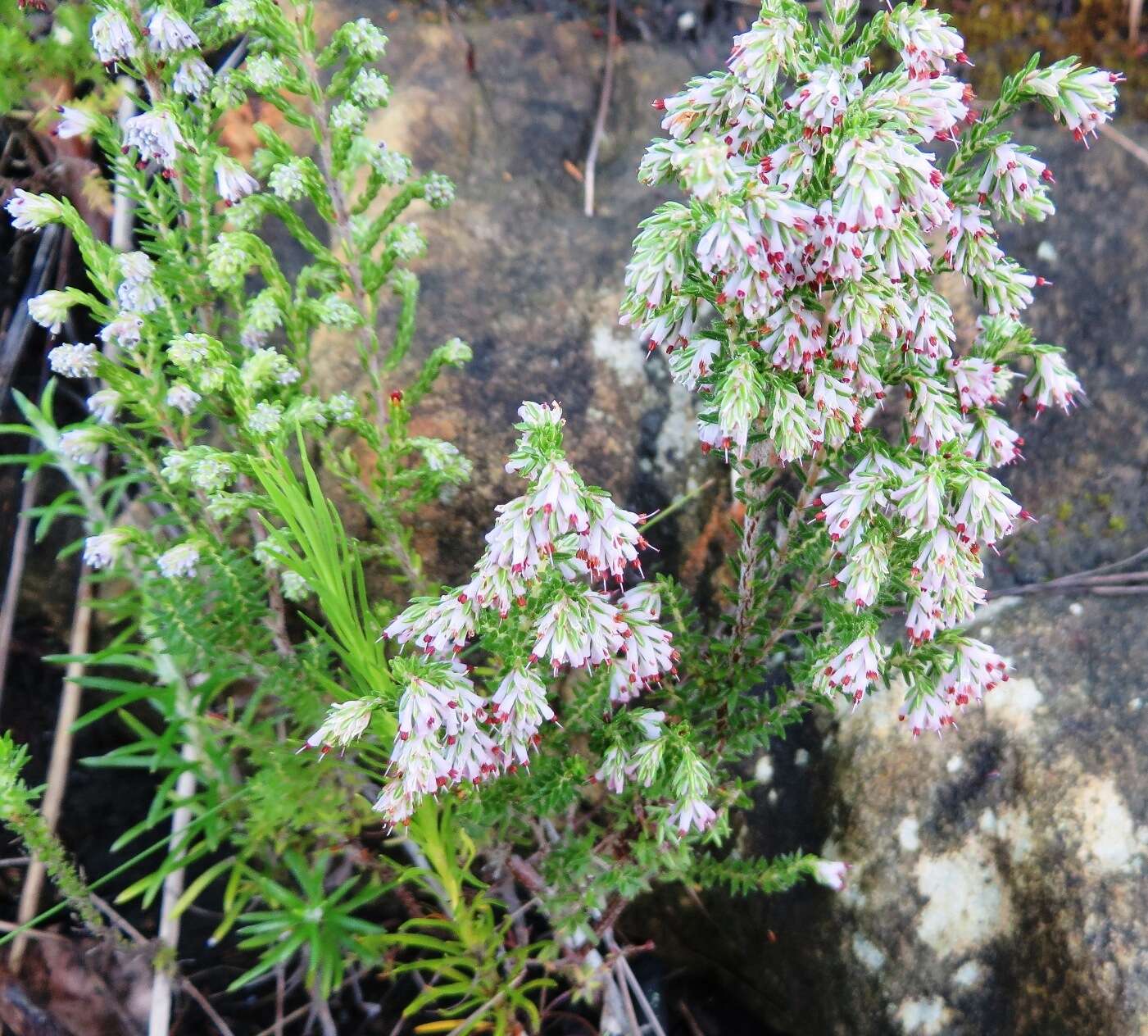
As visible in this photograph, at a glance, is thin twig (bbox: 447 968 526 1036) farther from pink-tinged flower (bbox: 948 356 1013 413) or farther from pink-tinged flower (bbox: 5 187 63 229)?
pink-tinged flower (bbox: 5 187 63 229)

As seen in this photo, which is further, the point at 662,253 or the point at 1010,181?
the point at 1010,181

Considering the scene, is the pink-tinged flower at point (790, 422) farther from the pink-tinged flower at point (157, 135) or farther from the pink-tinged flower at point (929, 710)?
the pink-tinged flower at point (157, 135)

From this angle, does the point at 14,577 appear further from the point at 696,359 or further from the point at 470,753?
the point at 696,359

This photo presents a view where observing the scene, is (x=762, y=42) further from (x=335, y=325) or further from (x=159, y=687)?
(x=159, y=687)

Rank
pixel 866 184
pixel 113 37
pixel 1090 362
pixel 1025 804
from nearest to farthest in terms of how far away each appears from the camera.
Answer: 1. pixel 866 184
2. pixel 113 37
3. pixel 1025 804
4. pixel 1090 362

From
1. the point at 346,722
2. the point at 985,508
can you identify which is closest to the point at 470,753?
the point at 346,722

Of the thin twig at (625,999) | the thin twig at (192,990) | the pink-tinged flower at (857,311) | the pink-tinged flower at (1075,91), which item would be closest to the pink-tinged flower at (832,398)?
the pink-tinged flower at (857,311)
